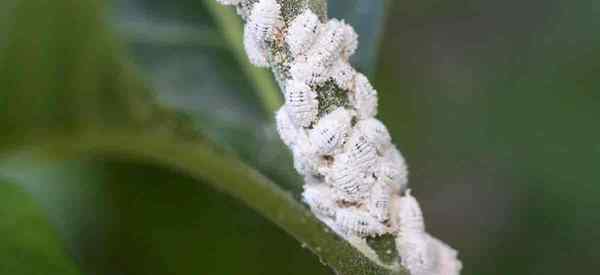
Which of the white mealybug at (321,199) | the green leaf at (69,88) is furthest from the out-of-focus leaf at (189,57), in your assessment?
the white mealybug at (321,199)

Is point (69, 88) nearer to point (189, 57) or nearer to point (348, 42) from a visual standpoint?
point (189, 57)

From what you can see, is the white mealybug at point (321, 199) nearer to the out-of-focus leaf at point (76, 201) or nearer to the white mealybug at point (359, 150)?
the white mealybug at point (359, 150)

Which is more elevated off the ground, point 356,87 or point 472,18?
point 472,18

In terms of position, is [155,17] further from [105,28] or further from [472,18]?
[472,18]

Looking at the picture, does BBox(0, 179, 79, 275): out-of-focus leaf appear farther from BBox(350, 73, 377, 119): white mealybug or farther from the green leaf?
BBox(350, 73, 377, 119): white mealybug

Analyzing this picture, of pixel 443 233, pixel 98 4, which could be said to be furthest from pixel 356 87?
pixel 443 233
